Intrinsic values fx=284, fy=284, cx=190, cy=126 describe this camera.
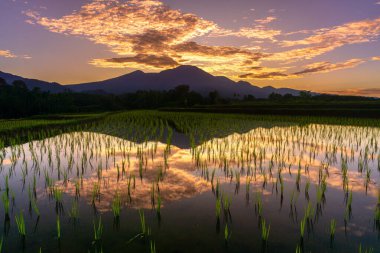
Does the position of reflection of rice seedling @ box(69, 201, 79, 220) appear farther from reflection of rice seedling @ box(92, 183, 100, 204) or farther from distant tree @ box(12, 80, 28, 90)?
distant tree @ box(12, 80, 28, 90)

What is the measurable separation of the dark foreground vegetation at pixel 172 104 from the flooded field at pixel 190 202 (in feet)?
79.4

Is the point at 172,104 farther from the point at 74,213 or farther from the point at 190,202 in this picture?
the point at 74,213

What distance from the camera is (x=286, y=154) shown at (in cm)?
1066

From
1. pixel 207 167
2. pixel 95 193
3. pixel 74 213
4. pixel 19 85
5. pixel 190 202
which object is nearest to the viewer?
pixel 74 213

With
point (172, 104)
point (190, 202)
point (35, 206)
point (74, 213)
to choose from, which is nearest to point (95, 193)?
point (74, 213)

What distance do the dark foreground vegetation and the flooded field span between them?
24.2 metres

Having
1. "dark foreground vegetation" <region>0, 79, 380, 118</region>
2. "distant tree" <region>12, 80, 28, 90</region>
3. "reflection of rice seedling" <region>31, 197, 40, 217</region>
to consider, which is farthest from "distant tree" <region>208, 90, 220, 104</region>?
"reflection of rice seedling" <region>31, 197, 40, 217</region>

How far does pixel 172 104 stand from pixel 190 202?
73.5m

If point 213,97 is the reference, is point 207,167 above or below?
below

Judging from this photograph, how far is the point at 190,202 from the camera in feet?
19.0

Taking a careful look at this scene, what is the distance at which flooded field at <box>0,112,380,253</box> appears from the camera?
4227mm

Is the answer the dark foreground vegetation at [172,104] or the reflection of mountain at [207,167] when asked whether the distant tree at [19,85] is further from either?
the reflection of mountain at [207,167]

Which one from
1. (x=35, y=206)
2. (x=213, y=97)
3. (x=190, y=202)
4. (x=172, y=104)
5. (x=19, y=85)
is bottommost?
(x=190, y=202)

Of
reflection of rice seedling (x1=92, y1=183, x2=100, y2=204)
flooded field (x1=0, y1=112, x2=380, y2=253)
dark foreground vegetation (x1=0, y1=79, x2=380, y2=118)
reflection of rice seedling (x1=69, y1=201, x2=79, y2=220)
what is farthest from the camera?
dark foreground vegetation (x1=0, y1=79, x2=380, y2=118)
